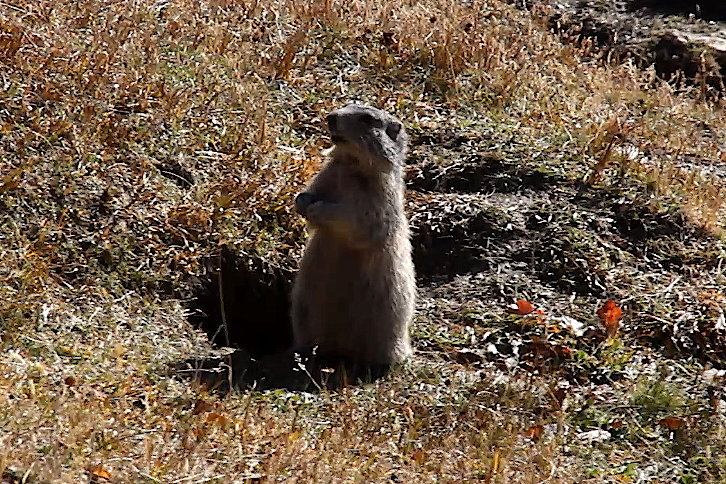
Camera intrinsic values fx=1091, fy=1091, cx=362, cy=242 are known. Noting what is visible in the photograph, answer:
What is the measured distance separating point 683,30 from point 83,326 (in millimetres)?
9333

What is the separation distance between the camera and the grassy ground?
5215mm

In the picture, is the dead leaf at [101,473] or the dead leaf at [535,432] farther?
the dead leaf at [535,432]

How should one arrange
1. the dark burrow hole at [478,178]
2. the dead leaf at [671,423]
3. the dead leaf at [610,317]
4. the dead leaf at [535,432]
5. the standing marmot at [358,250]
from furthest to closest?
the dark burrow hole at [478,178]
the dead leaf at [610,317]
the standing marmot at [358,250]
the dead leaf at [671,423]
the dead leaf at [535,432]

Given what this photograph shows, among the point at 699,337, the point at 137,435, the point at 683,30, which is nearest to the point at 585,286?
the point at 699,337

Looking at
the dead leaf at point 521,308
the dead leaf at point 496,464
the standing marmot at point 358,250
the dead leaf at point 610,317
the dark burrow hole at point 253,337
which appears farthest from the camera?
the dead leaf at point 521,308

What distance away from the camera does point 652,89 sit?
38.2 ft

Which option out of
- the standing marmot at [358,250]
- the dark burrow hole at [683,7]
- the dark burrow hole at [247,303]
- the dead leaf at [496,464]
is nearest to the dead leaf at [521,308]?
the standing marmot at [358,250]

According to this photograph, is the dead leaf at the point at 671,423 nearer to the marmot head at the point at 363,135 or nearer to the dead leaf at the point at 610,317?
the dead leaf at the point at 610,317

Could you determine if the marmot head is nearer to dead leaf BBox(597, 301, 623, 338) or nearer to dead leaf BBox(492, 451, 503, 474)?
dead leaf BBox(597, 301, 623, 338)

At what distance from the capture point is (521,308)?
7.58m

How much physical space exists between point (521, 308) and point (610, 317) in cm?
61

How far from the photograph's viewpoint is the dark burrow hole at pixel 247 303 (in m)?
7.23

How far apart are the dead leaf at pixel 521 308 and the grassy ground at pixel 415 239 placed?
10cm

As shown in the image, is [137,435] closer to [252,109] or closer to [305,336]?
[305,336]
